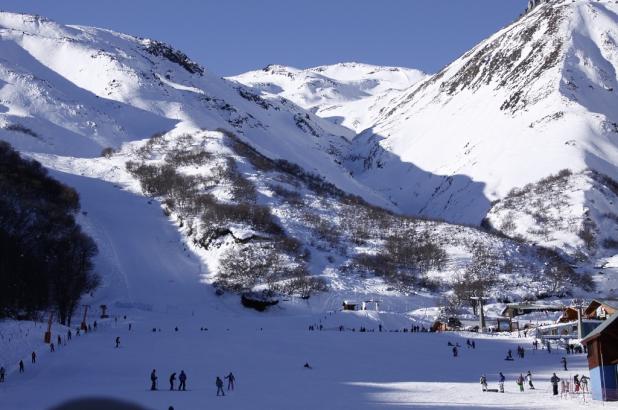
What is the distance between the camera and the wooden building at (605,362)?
2797cm

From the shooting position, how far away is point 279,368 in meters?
40.1

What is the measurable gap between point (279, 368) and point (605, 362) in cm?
1759

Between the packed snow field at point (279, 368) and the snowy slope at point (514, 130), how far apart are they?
76.0m

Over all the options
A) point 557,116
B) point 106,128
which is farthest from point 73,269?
point 557,116

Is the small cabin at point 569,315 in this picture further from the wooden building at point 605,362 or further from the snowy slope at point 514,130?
the snowy slope at point 514,130

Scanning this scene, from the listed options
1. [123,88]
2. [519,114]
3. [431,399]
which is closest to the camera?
[431,399]

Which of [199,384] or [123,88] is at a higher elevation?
[123,88]

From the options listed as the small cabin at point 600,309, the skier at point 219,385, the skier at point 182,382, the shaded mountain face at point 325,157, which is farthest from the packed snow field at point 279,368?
the shaded mountain face at point 325,157

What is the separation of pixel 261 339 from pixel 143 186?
73.8m

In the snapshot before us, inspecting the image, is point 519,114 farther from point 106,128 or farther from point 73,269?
point 73,269

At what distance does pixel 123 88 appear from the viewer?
577 feet

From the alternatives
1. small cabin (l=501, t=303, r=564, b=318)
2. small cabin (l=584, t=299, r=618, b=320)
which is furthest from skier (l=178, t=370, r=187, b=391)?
small cabin (l=501, t=303, r=564, b=318)

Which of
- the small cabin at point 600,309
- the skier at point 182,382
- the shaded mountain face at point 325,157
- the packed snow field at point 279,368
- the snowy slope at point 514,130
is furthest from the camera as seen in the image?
the snowy slope at point 514,130

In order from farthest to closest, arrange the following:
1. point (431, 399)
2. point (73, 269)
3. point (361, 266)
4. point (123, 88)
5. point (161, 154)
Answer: point (123, 88) < point (161, 154) < point (361, 266) < point (73, 269) < point (431, 399)
